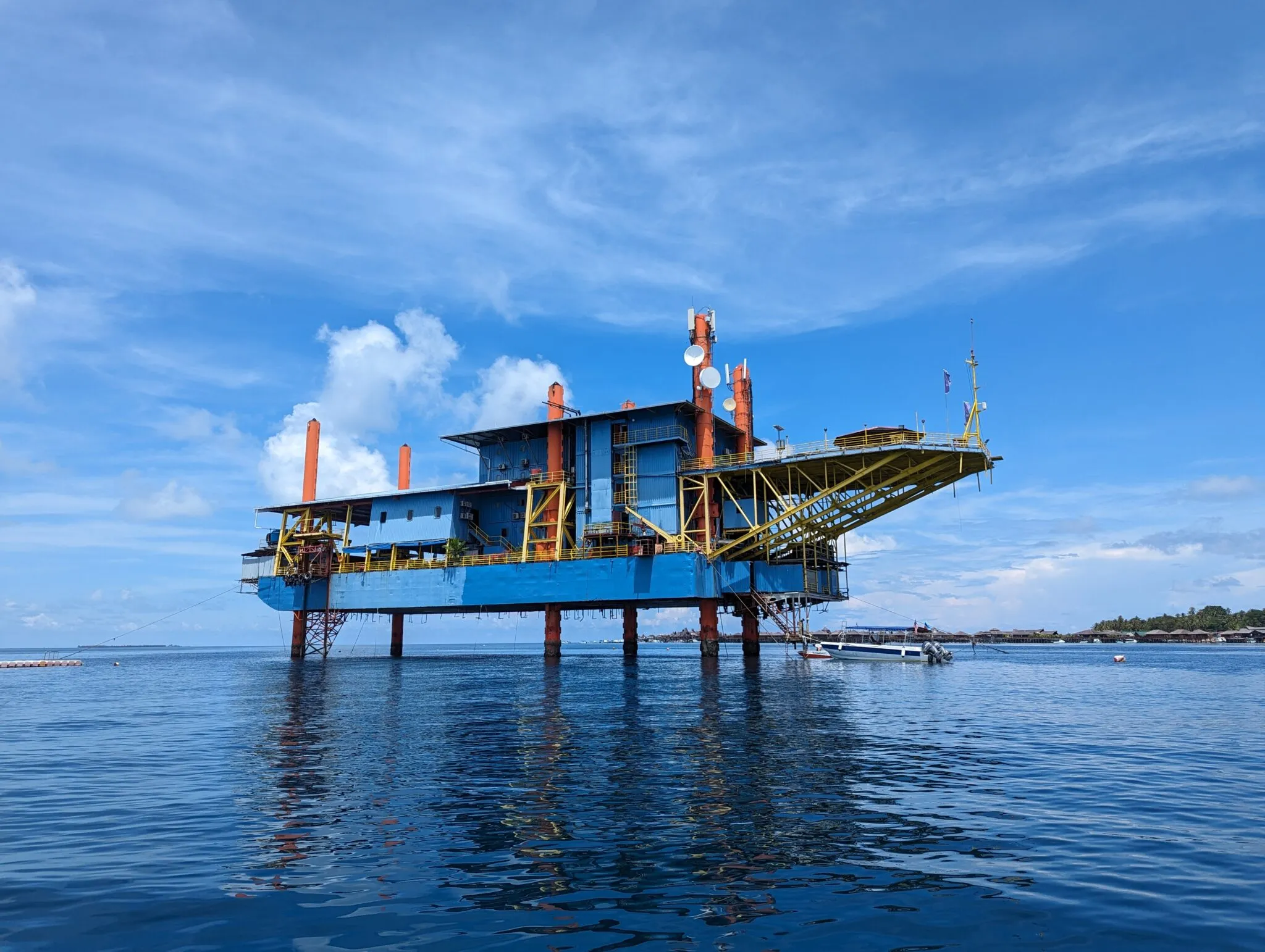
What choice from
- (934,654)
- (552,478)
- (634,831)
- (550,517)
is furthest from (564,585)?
(634,831)

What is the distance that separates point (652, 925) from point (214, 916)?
5332 mm

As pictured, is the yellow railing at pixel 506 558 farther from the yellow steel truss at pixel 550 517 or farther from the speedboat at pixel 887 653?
the speedboat at pixel 887 653

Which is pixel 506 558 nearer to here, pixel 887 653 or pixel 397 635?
pixel 397 635

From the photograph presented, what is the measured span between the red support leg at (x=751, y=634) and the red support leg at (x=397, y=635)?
34061mm

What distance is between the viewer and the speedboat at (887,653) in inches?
2739

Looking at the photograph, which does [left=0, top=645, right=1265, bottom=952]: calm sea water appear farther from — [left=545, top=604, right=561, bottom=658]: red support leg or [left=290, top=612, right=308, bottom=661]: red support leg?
[left=290, top=612, right=308, bottom=661]: red support leg

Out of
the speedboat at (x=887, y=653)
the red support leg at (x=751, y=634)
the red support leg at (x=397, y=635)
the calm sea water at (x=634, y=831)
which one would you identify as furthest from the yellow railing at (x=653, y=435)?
the red support leg at (x=397, y=635)

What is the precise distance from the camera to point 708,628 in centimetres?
6072

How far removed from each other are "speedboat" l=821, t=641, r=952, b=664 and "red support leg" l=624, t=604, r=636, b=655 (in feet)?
56.0

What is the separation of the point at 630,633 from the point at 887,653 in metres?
23.0

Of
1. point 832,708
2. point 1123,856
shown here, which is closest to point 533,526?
point 832,708

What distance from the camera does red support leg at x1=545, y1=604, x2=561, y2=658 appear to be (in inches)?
2562

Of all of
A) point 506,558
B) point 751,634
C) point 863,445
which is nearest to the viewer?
point 863,445

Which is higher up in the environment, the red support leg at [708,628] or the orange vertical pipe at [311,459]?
the orange vertical pipe at [311,459]
